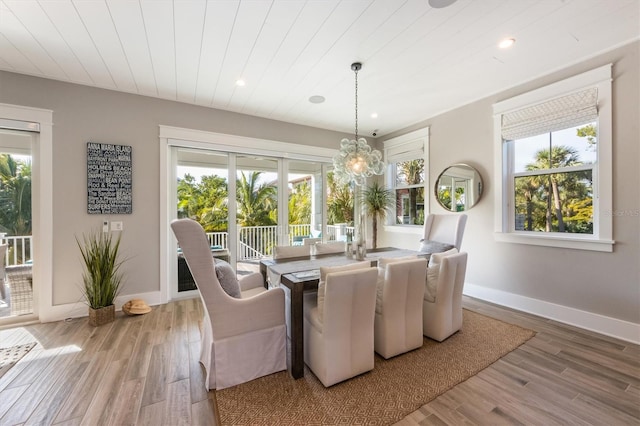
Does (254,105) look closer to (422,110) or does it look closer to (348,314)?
(422,110)

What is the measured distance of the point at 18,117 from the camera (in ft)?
9.18

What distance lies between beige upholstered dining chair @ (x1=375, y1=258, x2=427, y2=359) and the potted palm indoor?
2.78 meters

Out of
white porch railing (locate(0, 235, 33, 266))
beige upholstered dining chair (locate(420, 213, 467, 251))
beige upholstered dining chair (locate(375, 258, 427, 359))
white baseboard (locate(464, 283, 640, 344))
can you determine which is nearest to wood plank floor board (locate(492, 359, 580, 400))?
beige upholstered dining chair (locate(375, 258, 427, 359))

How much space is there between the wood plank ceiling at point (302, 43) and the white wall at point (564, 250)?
1.30 ft

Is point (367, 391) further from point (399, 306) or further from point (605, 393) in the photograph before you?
point (605, 393)

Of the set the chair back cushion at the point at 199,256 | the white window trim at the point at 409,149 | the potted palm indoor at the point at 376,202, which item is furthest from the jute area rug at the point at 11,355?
the white window trim at the point at 409,149

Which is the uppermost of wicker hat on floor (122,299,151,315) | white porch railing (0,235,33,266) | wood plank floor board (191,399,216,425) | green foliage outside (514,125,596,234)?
green foliage outside (514,125,596,234)

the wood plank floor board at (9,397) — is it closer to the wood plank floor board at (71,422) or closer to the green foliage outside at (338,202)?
the wood plank floor board at (71,422)

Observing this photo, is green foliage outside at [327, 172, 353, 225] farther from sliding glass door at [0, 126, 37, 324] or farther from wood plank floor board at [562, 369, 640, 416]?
sliding glass door at [0, 126, 37, 324]

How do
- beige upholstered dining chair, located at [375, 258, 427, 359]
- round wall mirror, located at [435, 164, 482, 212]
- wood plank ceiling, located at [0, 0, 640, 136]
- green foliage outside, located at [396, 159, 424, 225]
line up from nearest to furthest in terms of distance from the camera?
wood plank ceiling, located at [0, 0, 640, 136], beige upholstered dining chair, located at [375, 258, 427, 359], round wall mirror, located at [435, 164, 482, 212], green foliage outside, located at [396, 159, 424, 225]

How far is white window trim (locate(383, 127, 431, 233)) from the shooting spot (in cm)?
438

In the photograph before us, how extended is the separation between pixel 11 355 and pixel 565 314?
5.48 m

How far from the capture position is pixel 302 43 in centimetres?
234

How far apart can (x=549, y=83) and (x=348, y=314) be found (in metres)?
3.45
